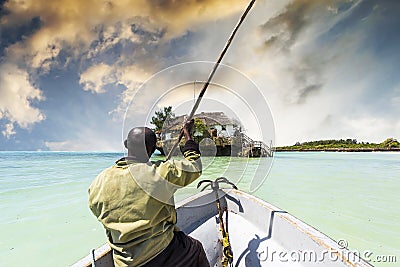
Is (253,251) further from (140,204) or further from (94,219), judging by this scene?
(94,219)

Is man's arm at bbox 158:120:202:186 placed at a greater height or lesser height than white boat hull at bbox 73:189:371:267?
greater

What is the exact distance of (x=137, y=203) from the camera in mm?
1163

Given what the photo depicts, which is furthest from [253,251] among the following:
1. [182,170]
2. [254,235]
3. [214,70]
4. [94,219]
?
[94,219]

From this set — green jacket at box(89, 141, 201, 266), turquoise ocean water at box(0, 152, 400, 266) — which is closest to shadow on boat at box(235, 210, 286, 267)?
turquoise ocean water at box(0, 152, 400, 266)

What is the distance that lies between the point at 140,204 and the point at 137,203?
16 millimetres

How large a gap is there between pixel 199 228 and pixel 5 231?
5.95 metres

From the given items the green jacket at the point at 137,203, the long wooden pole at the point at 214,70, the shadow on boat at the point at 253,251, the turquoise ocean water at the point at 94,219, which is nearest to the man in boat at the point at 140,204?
the green jacket at the point at 137,203

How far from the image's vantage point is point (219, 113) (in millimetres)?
1974

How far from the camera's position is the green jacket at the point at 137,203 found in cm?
117

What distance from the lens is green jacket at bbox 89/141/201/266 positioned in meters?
1.17

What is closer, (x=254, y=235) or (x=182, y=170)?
(x=182, y=170)

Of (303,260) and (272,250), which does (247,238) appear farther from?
(303,260)

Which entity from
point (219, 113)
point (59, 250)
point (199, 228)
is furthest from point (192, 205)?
point (59, 250)

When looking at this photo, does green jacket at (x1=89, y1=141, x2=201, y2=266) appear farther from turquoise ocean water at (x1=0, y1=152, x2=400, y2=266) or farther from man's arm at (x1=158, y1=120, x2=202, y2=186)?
turquoise ocean water at (x1=0, y1=152, x2=400, y2=266)
